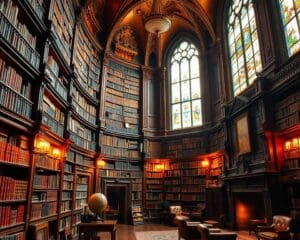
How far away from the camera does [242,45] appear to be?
33.5 feet

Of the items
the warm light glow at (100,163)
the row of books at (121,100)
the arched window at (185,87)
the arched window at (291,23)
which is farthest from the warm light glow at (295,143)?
the row of books at (121,100)

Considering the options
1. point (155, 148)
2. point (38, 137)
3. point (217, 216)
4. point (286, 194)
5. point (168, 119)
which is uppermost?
point (168, 119)

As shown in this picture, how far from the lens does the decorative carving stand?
13.7m

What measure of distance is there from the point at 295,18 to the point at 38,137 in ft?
24.7

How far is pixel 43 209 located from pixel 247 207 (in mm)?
6777

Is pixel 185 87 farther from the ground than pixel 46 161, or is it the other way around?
pixel 185 87

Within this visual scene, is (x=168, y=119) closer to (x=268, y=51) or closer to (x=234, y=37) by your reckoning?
(x=234, y=37)

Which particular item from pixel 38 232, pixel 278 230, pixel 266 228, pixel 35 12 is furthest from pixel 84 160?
pixel 278 230

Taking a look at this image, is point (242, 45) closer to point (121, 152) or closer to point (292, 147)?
point (292, 147)

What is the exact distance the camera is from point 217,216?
31.9ft

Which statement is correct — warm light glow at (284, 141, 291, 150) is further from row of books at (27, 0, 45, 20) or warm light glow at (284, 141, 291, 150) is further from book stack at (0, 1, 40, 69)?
row of books at (27, 0, 45, 20)

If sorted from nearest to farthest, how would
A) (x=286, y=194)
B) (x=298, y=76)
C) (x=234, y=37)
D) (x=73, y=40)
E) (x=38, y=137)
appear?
(x=38, y=137)
(x=298, y=76)
(x=286, y=194)
(x=73, y=40)
(x=234, y=37)

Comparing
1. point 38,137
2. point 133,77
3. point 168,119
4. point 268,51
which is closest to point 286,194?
point 268,51

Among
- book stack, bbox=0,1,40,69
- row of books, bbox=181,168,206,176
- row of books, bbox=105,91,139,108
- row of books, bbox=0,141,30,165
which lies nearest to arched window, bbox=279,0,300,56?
row of books, bbox=181,168,206,176
